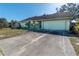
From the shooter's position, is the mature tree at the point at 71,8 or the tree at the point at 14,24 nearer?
the mature tree at the point at 71,8

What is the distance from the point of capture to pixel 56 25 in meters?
6.22

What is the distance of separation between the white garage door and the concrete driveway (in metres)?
0.14

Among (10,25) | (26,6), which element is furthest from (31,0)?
(10,25)

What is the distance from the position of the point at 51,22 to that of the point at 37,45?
0.47 meters

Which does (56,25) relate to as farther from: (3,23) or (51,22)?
(3,23)

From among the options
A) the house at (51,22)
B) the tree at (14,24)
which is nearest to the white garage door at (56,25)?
the house at (51,22)

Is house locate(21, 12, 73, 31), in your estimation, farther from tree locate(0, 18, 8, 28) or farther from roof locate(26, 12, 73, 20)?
tree locate(0, 18, 8, 28)

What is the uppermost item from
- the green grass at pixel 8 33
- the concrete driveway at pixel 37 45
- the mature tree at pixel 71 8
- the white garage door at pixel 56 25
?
the mature tree at pixel 71 8

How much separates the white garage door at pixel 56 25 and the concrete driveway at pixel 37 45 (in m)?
0.14

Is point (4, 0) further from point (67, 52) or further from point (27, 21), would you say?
point (67, 52)

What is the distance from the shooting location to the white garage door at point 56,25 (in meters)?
6.16

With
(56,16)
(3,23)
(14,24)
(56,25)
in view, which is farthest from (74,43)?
(3,23)

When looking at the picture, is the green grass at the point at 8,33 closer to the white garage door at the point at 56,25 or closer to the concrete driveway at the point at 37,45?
the concrete driveway at the point at 37,45

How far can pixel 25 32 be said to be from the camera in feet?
20.4
